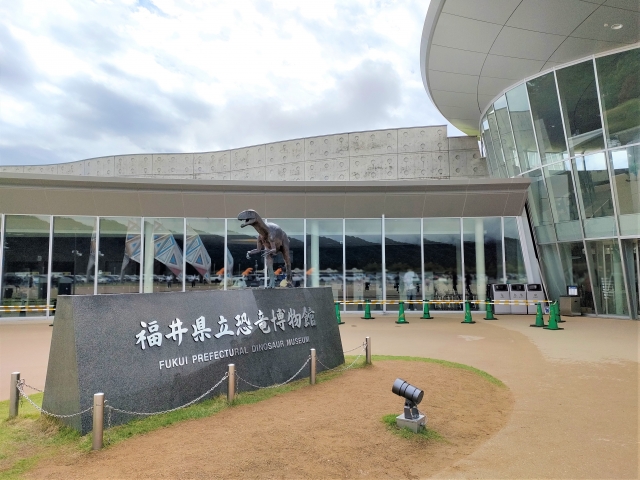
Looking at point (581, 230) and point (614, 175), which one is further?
point (581, 230)

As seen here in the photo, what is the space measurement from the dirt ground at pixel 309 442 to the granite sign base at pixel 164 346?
701 millimetres

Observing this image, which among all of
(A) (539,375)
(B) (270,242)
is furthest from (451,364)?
(B) (270,242)

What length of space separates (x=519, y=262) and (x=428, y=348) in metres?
10.3

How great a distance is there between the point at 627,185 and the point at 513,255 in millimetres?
5226

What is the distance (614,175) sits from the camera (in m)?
16.8

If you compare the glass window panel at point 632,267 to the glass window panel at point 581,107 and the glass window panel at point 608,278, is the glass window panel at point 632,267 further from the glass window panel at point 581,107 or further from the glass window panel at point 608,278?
the glass window panel at point 581,107

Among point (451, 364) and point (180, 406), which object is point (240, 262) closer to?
point (451, 364)

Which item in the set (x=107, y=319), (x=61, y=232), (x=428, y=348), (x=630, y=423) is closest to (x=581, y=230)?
(x=428, y=348)

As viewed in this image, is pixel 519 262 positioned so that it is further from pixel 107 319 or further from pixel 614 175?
pixel 107 319

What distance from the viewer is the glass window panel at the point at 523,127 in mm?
19703

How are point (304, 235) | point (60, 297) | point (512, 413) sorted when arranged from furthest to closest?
point (304, 235), point (512, 413), point (60, 297)

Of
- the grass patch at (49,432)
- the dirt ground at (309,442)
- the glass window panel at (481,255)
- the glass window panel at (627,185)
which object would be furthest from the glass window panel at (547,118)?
the grass patch at (49,432)

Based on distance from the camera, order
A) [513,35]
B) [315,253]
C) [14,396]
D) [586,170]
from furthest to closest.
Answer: [315,253]
[586,170]
[513,35]
[14,396]

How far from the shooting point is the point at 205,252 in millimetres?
20391
